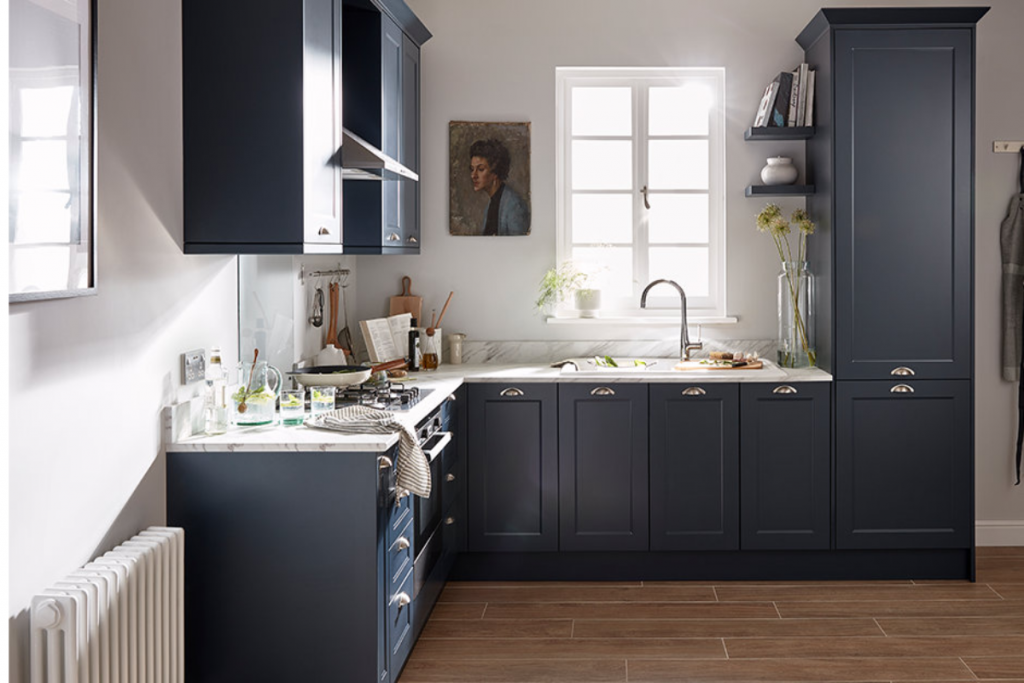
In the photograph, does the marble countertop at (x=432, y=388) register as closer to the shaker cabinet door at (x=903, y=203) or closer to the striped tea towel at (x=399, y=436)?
the striped tea towel at (x=399, y=436)

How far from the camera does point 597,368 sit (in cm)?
441

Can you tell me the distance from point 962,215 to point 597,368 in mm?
1643

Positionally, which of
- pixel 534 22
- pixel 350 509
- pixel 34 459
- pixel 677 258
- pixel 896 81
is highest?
pixel 534 22

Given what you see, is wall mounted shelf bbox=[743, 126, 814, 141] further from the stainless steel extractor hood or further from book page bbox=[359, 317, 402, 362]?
book page bbox=[359, 317, 402, 362]

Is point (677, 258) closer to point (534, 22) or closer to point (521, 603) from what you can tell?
point (534, 22)

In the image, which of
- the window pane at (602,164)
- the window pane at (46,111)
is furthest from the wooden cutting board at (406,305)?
the window pane at (46,111)

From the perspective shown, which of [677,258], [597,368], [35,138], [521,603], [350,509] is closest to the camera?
[35,138]

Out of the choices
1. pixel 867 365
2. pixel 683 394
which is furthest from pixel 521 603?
pixel 867 365

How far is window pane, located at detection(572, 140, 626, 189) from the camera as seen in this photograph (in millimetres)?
4730

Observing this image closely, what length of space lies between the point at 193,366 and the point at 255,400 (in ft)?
0.66

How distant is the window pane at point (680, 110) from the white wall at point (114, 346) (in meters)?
2.54

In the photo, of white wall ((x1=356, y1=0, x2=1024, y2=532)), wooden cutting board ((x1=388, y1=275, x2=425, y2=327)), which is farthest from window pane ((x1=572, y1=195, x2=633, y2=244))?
wooden cutting board ((x1=388, y1=275, x2=425, y2=327))

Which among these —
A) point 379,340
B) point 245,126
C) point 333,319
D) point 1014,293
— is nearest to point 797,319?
point 1014,293

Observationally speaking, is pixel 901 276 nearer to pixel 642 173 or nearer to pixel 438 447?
pixel 642 173
